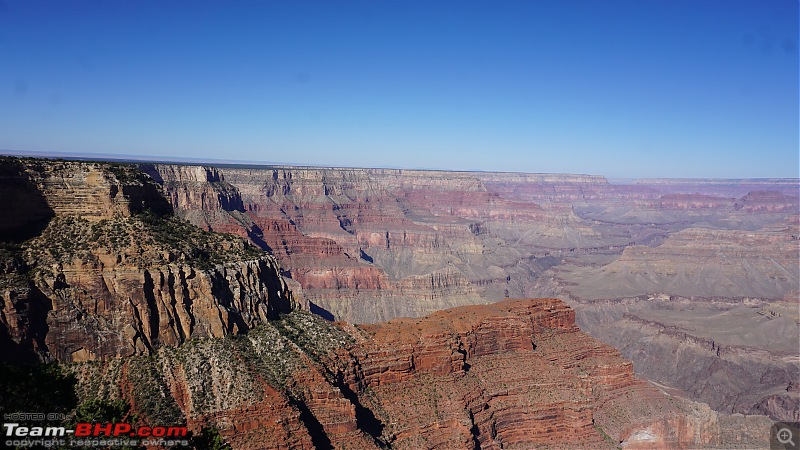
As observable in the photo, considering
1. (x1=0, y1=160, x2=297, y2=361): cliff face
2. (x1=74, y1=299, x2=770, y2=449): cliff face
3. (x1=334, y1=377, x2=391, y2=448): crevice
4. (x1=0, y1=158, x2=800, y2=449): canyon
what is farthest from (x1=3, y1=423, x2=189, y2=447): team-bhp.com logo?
(x1=334, y1=377, x2=391, y2=448): crevice

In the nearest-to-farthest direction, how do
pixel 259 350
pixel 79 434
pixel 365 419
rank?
pixel 79 434 → pixel 259 350 → pixel 365 419

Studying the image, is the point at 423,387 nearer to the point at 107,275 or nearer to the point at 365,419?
→ the point at 365,419

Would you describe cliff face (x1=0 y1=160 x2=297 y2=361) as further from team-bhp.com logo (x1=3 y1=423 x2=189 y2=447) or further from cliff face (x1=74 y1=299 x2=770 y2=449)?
team-bhp.com logo (x1=3 y1=423 x2=189 y2=447)

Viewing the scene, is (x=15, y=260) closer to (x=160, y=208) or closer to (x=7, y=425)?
(x=160, y=208)

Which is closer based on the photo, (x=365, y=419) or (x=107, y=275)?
(x=107, y=275)

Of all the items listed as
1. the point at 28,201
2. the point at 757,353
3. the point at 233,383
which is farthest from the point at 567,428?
the point at 757,353

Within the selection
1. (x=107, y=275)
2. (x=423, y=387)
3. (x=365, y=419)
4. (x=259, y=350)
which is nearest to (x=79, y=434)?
(x=107, y=275)

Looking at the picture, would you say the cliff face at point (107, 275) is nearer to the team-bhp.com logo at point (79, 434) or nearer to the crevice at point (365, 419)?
the crevice at point (365, 419)
